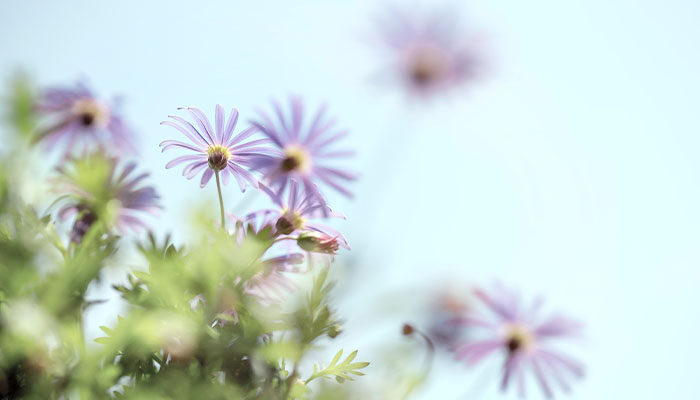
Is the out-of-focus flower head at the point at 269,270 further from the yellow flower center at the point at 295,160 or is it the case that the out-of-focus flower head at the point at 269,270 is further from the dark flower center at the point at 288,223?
the yellow flower center at the point at 295,160

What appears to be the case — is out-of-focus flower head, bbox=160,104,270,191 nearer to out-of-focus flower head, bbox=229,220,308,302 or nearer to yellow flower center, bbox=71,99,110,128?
out-of-focus flower head, bbox=229,220,308,302

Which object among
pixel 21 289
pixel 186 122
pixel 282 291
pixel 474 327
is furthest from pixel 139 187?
pixel 474 327

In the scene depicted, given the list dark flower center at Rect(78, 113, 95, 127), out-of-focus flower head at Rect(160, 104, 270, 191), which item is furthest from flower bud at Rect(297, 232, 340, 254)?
dark flower center at Rect(78, 113, 95, 127)

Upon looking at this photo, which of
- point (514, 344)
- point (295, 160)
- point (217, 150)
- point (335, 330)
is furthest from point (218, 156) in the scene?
point (514, 344)

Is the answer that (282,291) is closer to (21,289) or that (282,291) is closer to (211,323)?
(211,323)

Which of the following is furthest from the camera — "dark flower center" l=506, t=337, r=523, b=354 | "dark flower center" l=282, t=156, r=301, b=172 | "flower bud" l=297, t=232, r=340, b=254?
"dark flower center" l=506, t=337, r=523, b=354

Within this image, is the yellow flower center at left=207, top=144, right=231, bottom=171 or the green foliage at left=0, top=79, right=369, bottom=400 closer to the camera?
the green foliage at left=0, top=79, right=369, bottom=400
